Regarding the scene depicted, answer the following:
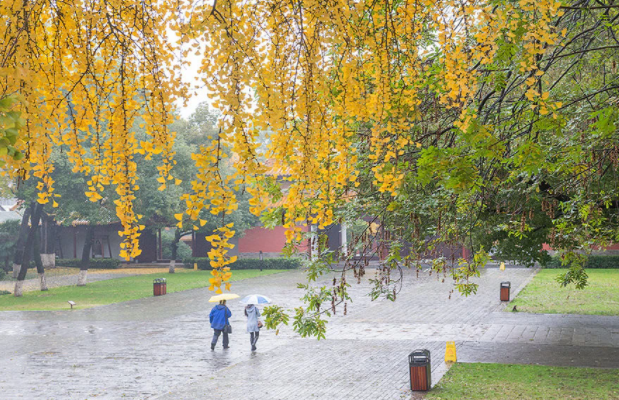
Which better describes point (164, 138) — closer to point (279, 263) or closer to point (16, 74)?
point (16, 74)

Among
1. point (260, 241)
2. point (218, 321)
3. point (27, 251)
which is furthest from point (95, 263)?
point (218, 321)

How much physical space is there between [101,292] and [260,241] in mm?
17634

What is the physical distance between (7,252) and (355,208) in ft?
111

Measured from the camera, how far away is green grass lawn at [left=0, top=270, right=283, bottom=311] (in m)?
25.2

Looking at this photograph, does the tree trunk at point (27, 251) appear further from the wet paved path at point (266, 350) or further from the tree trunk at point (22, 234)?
the wet paved path at point (266, 350)

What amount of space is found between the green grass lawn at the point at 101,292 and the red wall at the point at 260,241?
7.36 m

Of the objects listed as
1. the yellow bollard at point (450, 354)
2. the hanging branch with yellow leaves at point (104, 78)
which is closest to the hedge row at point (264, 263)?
the yellow bollard at point (450, 354)

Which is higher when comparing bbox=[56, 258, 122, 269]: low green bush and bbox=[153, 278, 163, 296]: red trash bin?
bbox=[56, 258, 122, 269]: low green bush

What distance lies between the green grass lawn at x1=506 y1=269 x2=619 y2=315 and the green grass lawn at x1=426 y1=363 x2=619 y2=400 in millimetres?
8557

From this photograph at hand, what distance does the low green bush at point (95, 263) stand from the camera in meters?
43.5

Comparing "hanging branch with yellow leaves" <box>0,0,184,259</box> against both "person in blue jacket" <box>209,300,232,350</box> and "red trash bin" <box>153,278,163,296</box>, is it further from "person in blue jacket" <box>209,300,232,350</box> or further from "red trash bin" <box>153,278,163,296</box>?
"red trash bin" <box>153,278,163,296</box>

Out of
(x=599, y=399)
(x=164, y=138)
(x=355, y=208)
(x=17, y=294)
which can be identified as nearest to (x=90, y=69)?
(x=164, y=138)

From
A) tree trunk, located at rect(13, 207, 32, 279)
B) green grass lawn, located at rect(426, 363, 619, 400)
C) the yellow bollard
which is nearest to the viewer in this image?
green grass lawn, located at rect(426, 363, 619, 400)

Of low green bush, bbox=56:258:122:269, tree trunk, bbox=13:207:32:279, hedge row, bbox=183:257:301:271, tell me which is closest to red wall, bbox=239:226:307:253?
hedge row, bbox=183:257:301:271
